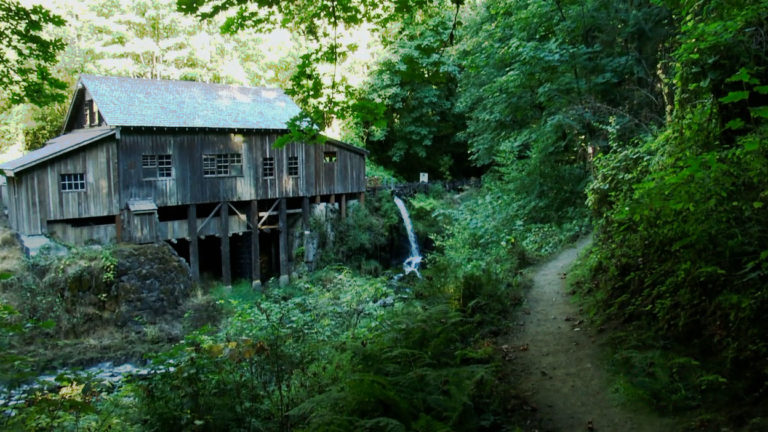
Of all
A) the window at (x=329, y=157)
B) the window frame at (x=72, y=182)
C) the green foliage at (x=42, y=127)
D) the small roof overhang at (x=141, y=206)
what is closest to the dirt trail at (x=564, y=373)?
the small roof overhang at (x=141, y=206)

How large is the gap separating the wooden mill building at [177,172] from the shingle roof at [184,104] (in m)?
0.04

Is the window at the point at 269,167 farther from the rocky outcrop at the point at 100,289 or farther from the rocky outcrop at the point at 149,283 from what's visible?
the rocky outcrop at the point at 100,289

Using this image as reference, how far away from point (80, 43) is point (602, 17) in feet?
90.7

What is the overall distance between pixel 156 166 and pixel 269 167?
4449mm

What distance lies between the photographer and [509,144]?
47.3 ft

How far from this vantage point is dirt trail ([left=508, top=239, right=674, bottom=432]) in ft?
13.8

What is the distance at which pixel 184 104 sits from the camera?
1875 cm

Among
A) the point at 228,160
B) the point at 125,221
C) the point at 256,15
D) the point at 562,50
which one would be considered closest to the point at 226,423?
the point at 256,15

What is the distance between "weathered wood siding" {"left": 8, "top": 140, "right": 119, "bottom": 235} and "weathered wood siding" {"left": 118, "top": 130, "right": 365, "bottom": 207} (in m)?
0.43

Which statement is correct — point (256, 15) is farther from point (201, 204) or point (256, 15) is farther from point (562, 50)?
point (201, 204)

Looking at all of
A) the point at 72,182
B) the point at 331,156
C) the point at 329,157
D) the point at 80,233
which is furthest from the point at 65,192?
the point at 331,156

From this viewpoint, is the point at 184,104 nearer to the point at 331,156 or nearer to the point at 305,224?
the point at 331,156

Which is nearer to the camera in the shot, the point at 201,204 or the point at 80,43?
the point at 201,204

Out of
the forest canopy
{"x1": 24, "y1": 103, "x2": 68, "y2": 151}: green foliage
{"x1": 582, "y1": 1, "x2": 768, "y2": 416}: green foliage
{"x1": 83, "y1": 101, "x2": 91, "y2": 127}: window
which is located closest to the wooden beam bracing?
{"x1": 83, "y1": 101, "x2": 91, "y2": 127}: window
